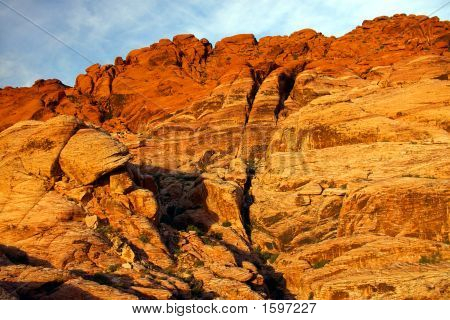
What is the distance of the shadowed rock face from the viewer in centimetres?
3056

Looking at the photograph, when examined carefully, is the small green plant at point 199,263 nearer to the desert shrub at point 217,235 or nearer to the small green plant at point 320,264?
the desert shrub at point 217,235

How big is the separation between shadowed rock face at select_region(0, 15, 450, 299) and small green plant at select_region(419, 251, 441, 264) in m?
0.09

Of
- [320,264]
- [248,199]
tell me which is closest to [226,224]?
[248,199]

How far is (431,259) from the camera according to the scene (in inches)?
1273

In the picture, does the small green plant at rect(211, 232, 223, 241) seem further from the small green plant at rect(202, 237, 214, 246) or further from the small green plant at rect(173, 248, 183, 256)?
the small green plant at rect(173, 248, 183, 256)

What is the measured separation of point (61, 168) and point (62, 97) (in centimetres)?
5659

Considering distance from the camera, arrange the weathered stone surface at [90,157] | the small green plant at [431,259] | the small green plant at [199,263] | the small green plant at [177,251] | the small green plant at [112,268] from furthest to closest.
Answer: the weathered stone surface at [90,157] < the small green plant at [177,251] < the small green plant at [199,263] < the small green plant at [431,259] < the small green plant at [112,268]

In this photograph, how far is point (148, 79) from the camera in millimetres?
87750

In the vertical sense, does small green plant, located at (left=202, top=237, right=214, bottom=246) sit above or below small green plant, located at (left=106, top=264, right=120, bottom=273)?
above

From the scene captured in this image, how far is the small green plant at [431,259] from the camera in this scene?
3219 cm

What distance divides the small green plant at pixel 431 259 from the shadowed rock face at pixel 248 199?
9 cm

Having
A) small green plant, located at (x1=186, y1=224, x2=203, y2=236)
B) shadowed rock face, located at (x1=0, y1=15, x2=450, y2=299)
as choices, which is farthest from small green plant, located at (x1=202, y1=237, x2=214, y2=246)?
small green plant, located at (x1=186, y1=224, x2=203, y2=236)

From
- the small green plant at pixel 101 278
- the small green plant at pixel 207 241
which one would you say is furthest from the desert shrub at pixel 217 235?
the small green plant at pixel 101 278

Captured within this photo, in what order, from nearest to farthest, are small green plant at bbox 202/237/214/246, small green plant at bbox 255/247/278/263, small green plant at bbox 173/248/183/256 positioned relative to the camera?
1. small green plant at bbox 173/248/183/256
2. small green plant at bbox 202/237/214/246
3. small green plant at bbox 255/247/278/263
